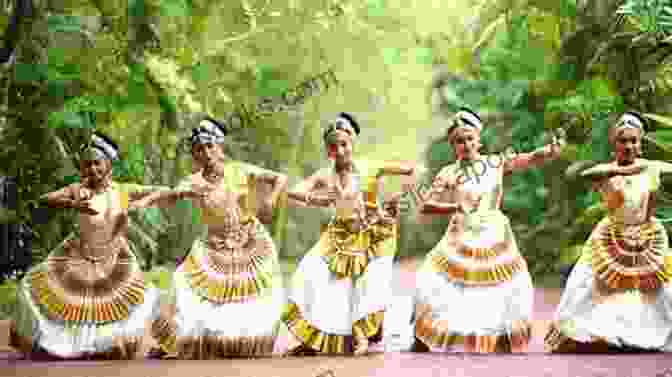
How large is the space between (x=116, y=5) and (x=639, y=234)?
5340 mm

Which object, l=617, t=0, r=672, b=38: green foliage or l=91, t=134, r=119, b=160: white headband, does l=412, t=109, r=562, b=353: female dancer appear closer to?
l=91, t=134, r=119, b=160: white headband

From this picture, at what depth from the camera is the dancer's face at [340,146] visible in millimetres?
5402

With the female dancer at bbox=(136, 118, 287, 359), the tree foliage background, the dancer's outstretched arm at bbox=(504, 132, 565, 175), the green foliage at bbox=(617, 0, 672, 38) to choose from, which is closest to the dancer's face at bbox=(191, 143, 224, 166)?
the female dancer at bbox=(136, 118, 287, 359)

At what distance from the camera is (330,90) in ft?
35.7

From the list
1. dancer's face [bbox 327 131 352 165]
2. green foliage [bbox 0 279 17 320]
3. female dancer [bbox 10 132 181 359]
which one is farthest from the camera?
green foliage [bbox 0 279 17 320]

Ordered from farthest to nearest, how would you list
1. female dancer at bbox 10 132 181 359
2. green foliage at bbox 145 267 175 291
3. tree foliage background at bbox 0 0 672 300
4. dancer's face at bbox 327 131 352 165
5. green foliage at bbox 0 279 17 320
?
green foliage at bbox 145 267 175 291 → tree foliage background at bbox 0 0 672 300 → green foliage at bbox 0 279 17 320 → dancer's face at bbox 327 131 352 165 → female dancer at bbox 10 132 181 359

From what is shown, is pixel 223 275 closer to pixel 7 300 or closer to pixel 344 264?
pixel 344 264

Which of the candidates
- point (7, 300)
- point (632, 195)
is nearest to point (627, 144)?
point (632, 195)

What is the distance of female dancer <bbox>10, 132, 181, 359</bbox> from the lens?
5.27 metres

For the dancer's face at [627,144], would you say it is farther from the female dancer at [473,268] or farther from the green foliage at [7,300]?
the green foliage at [7,300]

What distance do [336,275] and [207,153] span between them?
40.5 inches

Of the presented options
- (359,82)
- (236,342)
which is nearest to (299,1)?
(359,82)

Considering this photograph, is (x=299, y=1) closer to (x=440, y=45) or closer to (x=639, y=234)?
(x=440, y=45)

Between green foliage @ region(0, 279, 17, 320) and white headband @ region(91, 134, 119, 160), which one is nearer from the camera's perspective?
white headband @ region(91, 134, 119, 160)
